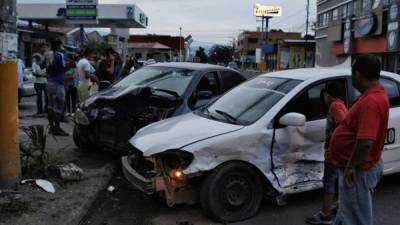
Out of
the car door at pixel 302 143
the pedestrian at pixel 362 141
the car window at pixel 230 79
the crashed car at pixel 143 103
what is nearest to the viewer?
the pedestrian at pixel 362 141

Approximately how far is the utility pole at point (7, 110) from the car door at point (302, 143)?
271 cm

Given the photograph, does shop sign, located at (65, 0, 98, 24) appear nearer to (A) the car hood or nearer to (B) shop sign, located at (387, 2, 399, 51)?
(A) the car hood

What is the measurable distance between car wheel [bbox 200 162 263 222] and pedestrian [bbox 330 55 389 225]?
62.7 inches

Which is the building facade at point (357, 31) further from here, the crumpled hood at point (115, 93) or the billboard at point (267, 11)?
the billboard at point (267, 11)

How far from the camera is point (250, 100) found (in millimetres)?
6273

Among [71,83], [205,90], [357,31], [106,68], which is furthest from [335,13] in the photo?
[205,90]

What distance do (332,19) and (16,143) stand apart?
62988 millimetres

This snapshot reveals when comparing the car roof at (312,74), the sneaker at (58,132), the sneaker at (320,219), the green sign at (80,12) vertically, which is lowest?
the sneaker at (320,219)

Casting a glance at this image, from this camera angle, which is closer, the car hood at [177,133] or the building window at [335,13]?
the car hood at [177,133]

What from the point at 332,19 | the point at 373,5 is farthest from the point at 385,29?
the point at 332,19

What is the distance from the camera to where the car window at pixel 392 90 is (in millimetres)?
6601

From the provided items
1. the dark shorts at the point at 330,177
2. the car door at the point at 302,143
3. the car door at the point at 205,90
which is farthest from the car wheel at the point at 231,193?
the car door at the point at 205,90

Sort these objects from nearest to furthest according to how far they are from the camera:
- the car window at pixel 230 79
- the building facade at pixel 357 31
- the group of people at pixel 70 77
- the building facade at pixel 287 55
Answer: the car window at pixel 230 79 → the group of people at pixel 70 77 → the building facade at pixel 357 31 → the building facade at pixel 287 55

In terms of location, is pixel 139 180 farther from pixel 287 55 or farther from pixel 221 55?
pixel 221 55
